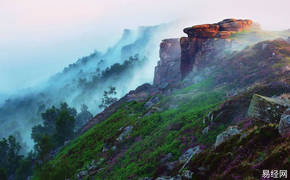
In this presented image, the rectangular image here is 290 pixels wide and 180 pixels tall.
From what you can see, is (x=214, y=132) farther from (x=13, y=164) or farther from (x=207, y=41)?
(x=13, y=164)

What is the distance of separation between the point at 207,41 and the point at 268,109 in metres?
51.4

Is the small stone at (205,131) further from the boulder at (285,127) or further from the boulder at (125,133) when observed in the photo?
the boulder at (125,133)

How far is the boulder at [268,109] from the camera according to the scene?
1352 cm

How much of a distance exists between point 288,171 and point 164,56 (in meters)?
93.0

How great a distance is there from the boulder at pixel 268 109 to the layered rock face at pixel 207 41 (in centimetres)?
4686

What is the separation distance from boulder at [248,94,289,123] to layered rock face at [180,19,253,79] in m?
46.9

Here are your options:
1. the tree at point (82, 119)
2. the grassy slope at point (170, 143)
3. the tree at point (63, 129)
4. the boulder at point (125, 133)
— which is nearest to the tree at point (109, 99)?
the tree at point (82, 119)

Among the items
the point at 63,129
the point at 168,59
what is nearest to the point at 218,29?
the point at 168,59

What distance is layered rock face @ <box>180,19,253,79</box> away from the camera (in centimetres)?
6022

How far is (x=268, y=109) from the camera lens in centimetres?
1398

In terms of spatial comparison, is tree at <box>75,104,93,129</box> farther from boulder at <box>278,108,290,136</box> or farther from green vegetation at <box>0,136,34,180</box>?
boulder at <box>278,108,290,136</box>

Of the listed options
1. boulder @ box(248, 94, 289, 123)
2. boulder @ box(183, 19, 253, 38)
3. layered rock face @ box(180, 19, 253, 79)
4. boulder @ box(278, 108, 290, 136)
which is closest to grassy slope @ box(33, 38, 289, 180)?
boulder @ box(278, 108, 290, 136)

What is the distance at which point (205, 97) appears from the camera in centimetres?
3575

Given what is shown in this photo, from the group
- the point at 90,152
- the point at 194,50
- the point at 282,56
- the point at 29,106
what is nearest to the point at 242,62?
the point at 282,56
